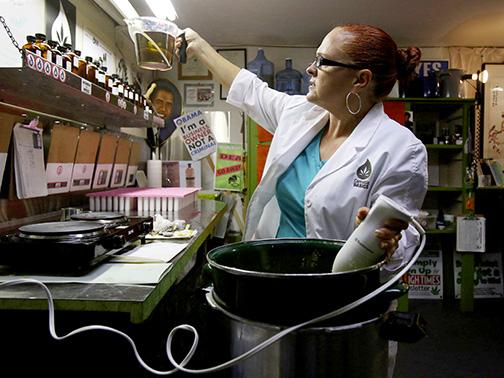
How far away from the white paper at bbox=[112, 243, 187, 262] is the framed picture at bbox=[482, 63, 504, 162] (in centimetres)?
379

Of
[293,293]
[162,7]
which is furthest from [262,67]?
[293,293]

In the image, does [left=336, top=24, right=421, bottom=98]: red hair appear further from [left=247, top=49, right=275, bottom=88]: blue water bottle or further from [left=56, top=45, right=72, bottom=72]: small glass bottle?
[left=247, top=49, right=275, bottom=88]: blue water bottle

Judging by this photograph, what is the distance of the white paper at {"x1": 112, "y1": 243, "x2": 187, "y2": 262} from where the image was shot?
1.13m

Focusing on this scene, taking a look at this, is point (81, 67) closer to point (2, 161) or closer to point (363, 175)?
point (2, 161)

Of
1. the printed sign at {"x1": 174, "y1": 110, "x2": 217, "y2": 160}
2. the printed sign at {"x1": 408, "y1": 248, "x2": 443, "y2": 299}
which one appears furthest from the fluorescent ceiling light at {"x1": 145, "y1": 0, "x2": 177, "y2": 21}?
the printed sign at {"x1": 408, "y1": 248, "x2": 443, "y2": 299}

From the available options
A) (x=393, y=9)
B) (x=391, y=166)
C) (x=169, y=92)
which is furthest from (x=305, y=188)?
(x=169, y=92)

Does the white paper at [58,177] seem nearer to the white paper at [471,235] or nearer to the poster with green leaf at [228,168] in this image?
the poster with green leaf at [228,168]

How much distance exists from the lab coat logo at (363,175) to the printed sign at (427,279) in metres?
3.11

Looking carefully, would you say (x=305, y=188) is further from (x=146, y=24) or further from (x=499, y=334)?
(x=499, y=334)

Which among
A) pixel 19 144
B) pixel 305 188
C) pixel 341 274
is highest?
pixel 19 144

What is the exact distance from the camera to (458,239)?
12.0 ft

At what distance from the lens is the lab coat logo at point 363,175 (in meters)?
1.25

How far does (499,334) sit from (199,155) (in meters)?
2.95

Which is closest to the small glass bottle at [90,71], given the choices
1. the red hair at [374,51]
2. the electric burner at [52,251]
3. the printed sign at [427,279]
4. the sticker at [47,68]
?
the sticker at [47,68]
